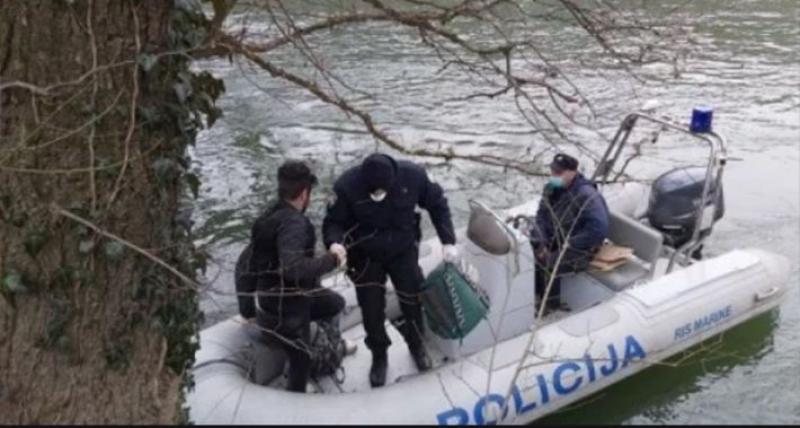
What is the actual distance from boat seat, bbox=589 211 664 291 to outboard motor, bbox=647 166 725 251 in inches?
9.2

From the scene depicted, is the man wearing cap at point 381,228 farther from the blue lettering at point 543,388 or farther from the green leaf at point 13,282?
the green leaf at point 13,282

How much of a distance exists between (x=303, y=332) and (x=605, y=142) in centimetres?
620

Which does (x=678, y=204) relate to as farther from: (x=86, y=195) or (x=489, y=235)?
(x=86, y=195)

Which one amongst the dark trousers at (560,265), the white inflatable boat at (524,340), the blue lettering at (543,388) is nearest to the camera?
the white inflatable boat at (524,340)

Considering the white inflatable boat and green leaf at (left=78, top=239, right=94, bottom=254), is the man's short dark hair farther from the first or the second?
green leaf at (left=78, top=239, right=94, bottom=254)

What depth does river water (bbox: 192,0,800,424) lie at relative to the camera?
605 cm

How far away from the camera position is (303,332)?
16.2 ft

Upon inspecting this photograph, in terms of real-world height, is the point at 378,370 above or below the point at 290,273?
below

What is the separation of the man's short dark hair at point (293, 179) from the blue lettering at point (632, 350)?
82.1 inches

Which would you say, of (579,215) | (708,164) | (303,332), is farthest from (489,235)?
(708,164)

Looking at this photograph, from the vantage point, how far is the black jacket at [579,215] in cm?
566

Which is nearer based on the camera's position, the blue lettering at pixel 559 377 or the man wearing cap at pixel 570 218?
the blue lettering at pixel 559 377

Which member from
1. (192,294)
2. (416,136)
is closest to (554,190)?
(192,294)


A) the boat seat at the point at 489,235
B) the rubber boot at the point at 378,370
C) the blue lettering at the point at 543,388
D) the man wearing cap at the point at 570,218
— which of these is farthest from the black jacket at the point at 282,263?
the man wearing cap at the point at 570,218
